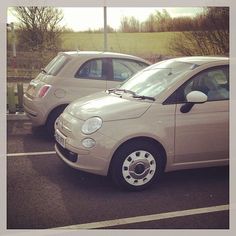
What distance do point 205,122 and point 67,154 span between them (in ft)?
4.73

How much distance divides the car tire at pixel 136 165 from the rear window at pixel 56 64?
2427 millimetres

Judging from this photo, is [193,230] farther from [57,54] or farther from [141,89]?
[57,54]

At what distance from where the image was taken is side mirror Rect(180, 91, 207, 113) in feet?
12.8

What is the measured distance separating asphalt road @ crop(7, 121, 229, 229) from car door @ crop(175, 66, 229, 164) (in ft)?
1.00

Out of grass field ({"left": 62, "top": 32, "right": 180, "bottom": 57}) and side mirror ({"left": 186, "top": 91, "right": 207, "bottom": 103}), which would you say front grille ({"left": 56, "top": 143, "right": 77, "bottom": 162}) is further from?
grass field ({"left": 62, "top": 32, "right": 180, "bottom": 57})

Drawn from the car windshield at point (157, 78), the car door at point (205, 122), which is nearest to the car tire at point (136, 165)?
the car door at point (205, 122)

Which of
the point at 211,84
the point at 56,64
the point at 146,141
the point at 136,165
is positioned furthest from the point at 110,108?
the point at 56,64

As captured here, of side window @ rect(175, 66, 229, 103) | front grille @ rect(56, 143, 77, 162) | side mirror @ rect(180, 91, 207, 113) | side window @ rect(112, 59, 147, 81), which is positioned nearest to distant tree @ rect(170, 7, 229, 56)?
side window @ rect(175, 66, 229, 103)

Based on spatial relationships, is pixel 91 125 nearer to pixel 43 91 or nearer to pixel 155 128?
pixel 155 128

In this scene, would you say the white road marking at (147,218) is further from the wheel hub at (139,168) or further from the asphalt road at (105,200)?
the wheel hub at (139,168)

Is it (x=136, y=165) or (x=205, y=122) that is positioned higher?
(x=205, y=122)

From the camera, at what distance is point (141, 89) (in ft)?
14.1

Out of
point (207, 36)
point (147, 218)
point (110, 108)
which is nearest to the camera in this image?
point (147, 218)

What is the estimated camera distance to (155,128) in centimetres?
384
